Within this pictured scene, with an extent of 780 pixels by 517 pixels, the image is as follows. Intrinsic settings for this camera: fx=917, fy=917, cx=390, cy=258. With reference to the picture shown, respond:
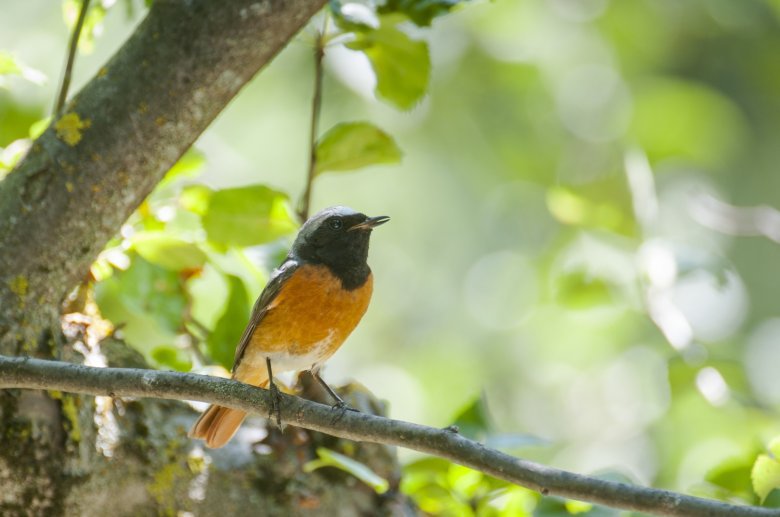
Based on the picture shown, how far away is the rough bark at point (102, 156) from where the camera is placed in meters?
2.85

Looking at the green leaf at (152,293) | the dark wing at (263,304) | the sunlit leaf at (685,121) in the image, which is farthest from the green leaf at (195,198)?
the sunlit leaf at (685,121)

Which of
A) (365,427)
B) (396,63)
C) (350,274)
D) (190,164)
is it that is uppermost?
(190,164)

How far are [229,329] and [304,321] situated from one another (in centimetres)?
33

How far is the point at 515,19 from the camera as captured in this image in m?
7.78

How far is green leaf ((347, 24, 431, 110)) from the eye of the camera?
3.55 m

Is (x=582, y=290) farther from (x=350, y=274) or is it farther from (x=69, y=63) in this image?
(x=69, y=63)

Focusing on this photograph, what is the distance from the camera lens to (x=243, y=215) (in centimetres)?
359

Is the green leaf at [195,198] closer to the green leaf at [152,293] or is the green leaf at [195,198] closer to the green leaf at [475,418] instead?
the green leaf at [152,293]

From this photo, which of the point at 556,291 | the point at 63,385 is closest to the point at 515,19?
the point at 556,291

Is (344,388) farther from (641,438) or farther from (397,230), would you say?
(641,438)

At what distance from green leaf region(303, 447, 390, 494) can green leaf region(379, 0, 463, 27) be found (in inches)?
65.6

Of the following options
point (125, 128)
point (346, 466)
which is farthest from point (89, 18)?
point (346, 466)

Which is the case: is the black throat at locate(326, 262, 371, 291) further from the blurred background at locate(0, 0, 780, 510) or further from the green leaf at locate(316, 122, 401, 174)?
the blurred background at locate(0, 0, 780, 510)

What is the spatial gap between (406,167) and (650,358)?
2.66m
